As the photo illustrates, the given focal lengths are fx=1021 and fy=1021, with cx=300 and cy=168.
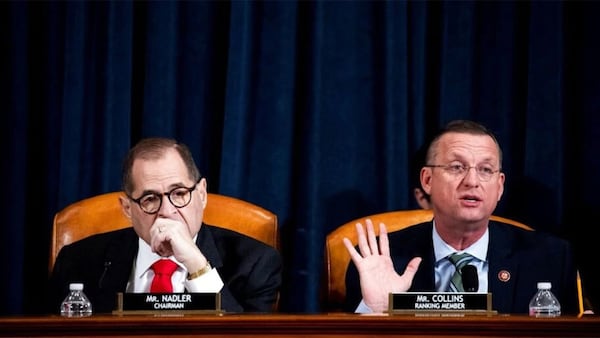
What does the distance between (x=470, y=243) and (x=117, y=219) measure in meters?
1.22

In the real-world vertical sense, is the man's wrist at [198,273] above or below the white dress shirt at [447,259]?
below

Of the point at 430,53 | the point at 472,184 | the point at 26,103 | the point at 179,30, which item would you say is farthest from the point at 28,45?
the point at 472,184

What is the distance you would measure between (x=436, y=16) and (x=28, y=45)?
165 cm

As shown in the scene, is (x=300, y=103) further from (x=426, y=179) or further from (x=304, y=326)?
(x=304, y=326)

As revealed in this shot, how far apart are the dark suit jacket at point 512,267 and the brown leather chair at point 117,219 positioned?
1.31ft

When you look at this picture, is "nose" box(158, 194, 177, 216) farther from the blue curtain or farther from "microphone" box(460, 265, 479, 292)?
"microphone" box(460, 265, 479, 292)

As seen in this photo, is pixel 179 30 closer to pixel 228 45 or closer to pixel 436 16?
pixel 228 45

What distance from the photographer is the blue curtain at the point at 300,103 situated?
3969 mm

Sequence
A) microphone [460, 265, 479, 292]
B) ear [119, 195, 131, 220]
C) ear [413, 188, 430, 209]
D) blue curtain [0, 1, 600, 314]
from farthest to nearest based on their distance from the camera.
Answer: blue curtain [0, 1, 600, 314], ear [413, 188, 430, 209], ear [119, 195, 131, 220], microphone [460, 265, 479, 292]

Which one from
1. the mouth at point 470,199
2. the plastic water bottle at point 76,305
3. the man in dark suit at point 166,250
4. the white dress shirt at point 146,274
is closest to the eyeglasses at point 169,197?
the man in dark suit at point 166,250

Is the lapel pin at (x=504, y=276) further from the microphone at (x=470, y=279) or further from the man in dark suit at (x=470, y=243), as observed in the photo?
the microphone at (x=470, y=279)

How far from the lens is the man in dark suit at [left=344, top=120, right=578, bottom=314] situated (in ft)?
10.1

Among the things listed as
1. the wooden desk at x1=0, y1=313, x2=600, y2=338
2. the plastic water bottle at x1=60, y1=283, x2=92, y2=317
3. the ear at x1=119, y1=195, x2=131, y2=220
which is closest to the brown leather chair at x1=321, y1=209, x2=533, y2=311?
the ear at x1=119, y1=195, x2=131, y2=220

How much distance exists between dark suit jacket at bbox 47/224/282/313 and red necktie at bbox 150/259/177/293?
0.10 meters
